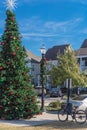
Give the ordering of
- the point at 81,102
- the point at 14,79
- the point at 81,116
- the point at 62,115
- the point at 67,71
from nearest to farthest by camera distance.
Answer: the point at 81,116, the point at 62,115, the point at 14,79, the point at 81,102, the point at 67,71

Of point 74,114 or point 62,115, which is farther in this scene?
point 62,115

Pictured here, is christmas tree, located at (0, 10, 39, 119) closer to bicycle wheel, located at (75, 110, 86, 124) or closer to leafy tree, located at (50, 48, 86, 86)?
bicycle wheel, located at (75, 110, 86, 124)

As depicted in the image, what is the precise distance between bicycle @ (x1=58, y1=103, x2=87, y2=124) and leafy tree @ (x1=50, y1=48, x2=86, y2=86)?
1257 inches

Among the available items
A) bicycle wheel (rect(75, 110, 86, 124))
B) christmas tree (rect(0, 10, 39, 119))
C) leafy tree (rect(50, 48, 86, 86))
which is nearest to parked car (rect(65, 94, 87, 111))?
christmas tree (rect(0, 10, 39, 119))

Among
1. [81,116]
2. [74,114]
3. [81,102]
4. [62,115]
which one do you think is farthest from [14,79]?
[81,102]

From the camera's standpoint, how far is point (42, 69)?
28.1 meters

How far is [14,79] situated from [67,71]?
33.4 metres

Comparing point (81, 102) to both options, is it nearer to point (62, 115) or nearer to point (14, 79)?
point (62, 115)

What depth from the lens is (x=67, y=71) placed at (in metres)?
55.4

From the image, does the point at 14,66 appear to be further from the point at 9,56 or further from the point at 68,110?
the point at 68,110

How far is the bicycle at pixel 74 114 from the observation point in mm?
20625

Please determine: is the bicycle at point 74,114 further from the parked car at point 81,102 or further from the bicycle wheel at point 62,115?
the parked car at point 81,102

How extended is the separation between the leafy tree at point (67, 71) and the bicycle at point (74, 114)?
3192 centimetres

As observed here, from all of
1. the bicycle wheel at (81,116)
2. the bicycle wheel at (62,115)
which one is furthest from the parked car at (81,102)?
the bicycle wheel at (81,116)
